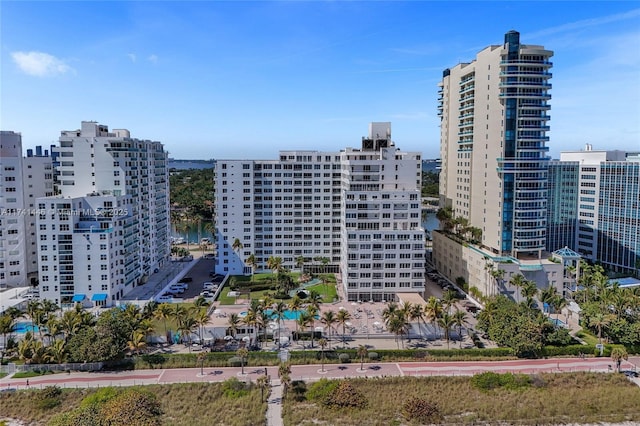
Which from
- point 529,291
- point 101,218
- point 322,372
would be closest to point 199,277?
point 101,218

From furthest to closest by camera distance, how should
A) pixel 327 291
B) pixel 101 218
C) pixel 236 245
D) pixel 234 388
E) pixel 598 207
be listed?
pixel 598 207 < pixel 236 245 < pixel 327 291 < pixel 101 218 < pixel 234 388

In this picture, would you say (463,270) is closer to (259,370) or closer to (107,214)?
(259,370)

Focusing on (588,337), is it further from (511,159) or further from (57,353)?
(57,353)

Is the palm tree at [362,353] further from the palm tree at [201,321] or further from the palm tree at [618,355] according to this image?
the palm tree at [618,355]

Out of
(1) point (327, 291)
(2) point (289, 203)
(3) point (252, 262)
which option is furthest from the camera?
(2) point (289, 203)

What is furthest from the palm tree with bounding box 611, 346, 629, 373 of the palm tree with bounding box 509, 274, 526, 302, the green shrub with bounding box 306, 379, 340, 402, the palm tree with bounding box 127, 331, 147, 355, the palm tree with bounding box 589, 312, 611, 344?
the palm tree with bounding box 127, 331, 147, 355

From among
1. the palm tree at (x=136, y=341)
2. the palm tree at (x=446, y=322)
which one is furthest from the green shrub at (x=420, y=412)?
the palm tree at (x=136, y=341)

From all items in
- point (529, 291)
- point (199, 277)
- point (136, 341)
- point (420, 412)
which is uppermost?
point (529, 291)
